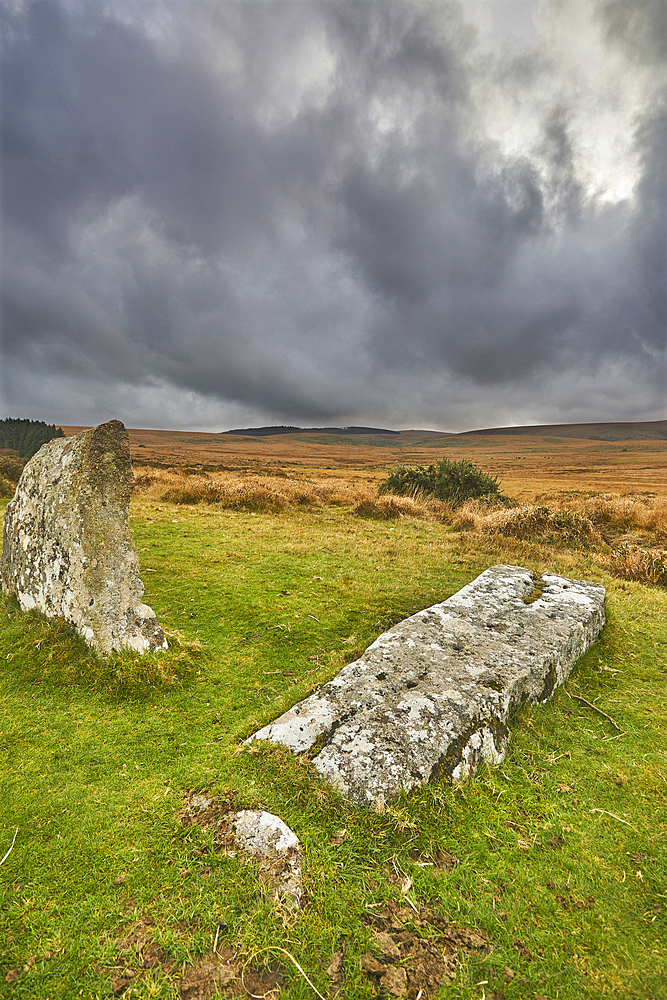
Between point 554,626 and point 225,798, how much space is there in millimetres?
4969

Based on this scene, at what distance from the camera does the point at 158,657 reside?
5395 millimetres

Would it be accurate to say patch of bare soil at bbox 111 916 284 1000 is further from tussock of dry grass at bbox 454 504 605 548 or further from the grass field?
tussock of dry grass at bbox 454 504 605 548

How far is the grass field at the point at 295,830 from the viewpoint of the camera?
2.53m

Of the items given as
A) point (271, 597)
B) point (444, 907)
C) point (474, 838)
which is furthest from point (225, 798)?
point (271, 597)

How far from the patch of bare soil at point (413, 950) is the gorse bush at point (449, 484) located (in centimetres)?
1859

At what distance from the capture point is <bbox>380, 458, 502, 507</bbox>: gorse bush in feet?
72.0

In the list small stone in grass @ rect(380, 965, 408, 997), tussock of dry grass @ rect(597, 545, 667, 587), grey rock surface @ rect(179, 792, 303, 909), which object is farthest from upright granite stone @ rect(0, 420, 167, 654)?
tussock of dry grass @ rect(597, 545, 667, 587)

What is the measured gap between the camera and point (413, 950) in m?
2.62

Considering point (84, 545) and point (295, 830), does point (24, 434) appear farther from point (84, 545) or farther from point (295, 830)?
point (295, 830)

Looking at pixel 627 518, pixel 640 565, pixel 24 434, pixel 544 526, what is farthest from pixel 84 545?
pixel 24 434

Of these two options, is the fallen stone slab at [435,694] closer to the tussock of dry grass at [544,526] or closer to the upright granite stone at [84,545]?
the upright granite stone at [84,545]

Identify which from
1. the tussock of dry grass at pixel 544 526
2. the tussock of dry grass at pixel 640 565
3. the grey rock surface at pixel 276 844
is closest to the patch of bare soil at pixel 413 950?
the grey rock surface at pixel 276 844

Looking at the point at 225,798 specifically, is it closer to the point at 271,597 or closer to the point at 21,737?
the point at 21,737

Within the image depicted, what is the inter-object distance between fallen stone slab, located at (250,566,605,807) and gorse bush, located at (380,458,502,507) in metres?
14.8
